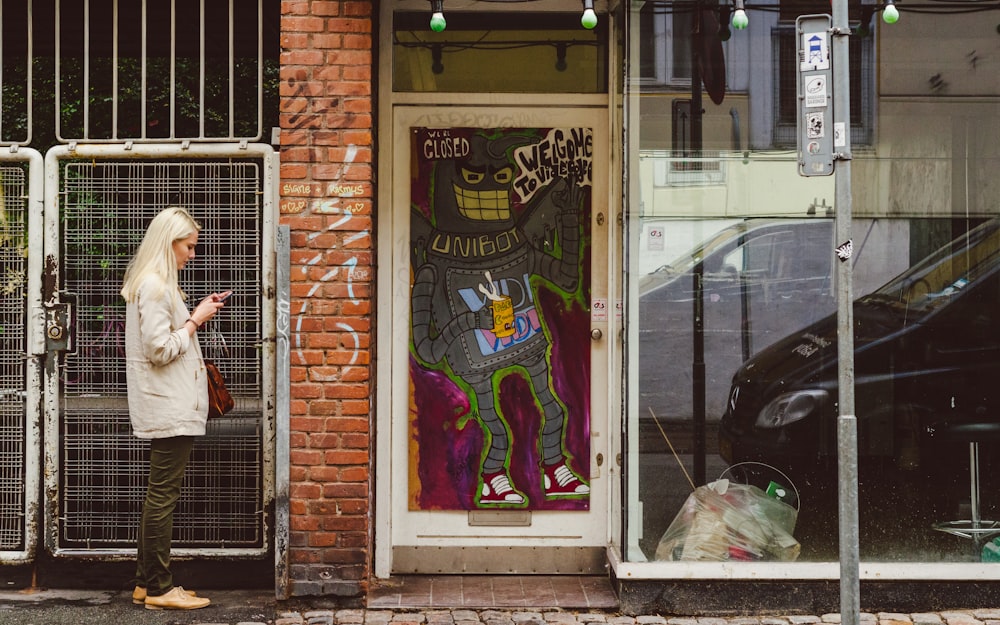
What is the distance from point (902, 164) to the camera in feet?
17.1

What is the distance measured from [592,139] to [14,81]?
3.03 metres

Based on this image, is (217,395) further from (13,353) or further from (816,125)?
(816,125)

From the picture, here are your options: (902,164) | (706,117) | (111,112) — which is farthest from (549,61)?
(111,112)

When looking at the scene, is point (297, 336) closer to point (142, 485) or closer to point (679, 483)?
point (142, 485)

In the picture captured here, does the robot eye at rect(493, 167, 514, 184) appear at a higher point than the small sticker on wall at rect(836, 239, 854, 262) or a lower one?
higher

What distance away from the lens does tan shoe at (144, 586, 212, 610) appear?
4816 mm

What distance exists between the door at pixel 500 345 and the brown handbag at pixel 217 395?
0.92 metres

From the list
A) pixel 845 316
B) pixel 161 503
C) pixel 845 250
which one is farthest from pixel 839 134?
pixel 161 503

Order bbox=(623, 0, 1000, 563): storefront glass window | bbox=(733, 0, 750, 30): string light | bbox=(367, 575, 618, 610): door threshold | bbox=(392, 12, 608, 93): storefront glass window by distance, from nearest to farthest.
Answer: bbox=(733, 0, 750, 30): string light, bbox=(367, 575, 618, 610): door threshold, bbox=(623, 0, 1000, 563): storefront glass window, bbox=(392, 12, 608, 93): storefront glass window

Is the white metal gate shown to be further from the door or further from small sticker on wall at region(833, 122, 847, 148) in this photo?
small sticker on wall at region(833, 122, 847, 148)

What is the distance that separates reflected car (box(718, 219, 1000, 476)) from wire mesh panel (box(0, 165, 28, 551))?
3593mm

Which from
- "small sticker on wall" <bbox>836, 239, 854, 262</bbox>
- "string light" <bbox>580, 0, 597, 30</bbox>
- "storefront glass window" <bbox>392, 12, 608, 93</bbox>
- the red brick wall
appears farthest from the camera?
"storefront glass window" <bbox>392, 12, 608, 93</bbox>

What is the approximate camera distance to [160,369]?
15.2 feet

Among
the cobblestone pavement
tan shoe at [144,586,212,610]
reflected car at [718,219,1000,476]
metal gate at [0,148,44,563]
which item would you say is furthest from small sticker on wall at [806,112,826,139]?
metal gate at [0,148,44,563]
